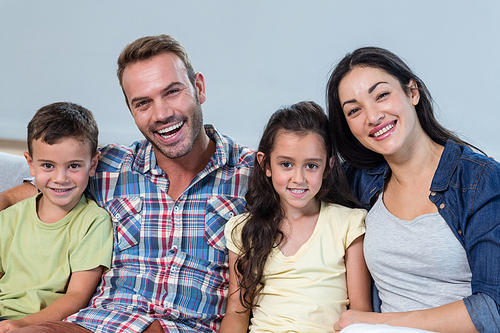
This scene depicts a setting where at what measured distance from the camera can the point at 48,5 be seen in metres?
2.80

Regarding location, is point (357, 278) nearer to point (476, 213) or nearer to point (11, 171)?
point (476, 213)

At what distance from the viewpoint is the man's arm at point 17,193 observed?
183cm

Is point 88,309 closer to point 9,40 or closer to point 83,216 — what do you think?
point 83,216

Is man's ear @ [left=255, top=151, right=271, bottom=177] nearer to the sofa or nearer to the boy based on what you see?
the boy

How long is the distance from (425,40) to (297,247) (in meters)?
1.48

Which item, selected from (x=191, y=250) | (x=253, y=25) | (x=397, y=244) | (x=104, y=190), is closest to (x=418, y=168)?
(x=397, y=244)

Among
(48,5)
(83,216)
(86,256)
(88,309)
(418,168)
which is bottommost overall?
(88,309)

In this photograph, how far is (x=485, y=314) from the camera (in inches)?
46.1

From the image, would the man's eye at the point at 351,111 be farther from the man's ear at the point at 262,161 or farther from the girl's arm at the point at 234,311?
the girl's arm at the point at 234,311

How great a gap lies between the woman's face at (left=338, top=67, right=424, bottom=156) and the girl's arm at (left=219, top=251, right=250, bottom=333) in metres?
0.63

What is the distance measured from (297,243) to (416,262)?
1.30ft

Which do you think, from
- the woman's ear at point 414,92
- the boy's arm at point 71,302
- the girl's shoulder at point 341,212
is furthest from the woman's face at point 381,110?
the boy's arm at point 71,302

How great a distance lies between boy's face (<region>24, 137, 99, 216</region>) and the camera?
1.65 metres

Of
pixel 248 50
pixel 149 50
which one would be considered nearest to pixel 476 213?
pixel 149 50
